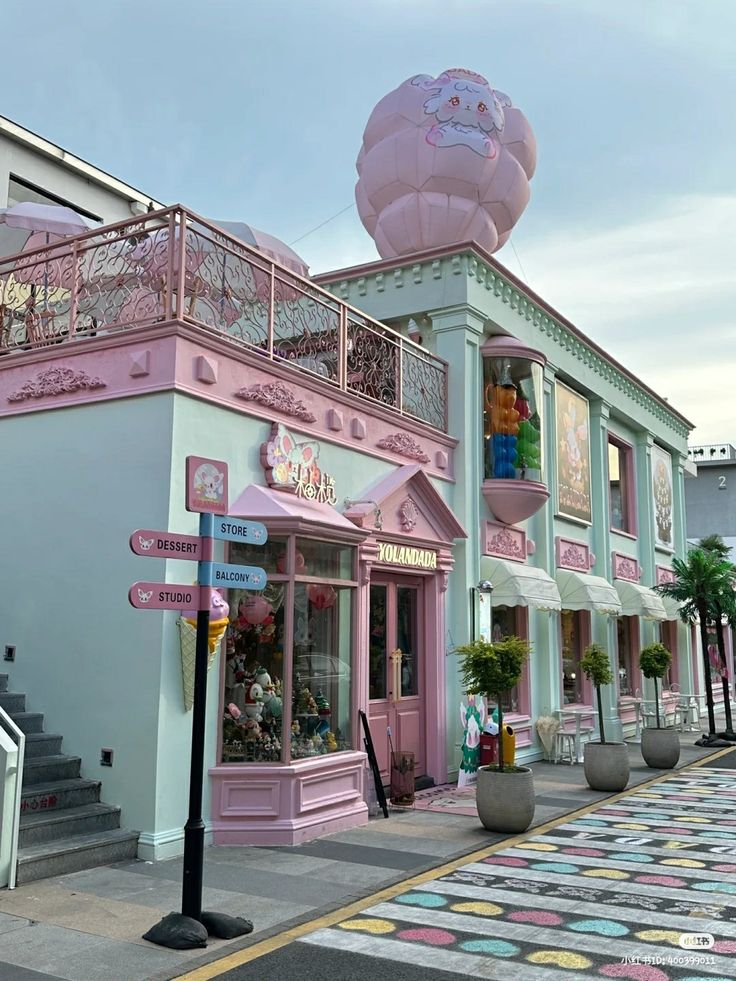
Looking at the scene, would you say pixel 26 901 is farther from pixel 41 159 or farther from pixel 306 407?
pixel 41 159

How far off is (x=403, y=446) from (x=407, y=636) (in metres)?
2.55

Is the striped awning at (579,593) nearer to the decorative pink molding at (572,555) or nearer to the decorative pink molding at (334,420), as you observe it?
the decorative pink molding at (572,555)

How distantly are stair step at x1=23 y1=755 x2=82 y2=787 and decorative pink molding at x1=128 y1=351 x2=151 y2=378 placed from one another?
3514 mm

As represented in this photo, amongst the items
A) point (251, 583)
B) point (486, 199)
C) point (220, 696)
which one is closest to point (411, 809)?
point (220, 696)

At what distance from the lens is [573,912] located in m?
6.20

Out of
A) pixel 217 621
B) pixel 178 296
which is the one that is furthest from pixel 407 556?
pixel 178 296

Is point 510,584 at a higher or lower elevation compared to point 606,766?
higher

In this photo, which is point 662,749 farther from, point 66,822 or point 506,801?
point 66,822

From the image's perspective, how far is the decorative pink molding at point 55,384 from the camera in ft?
28.2

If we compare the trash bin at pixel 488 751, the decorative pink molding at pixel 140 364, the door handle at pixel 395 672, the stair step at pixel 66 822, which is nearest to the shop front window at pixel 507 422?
the door handle at pixel 395 672

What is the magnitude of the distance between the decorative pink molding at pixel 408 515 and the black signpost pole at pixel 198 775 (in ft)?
18.9

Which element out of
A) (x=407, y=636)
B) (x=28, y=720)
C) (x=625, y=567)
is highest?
(x=625, y=567)

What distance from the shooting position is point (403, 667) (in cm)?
1172

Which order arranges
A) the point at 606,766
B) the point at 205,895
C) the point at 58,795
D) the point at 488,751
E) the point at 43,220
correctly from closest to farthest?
the point at 205,895 → the point at 58,795 → the point at 43,220 → the point at 606,766 → the point at 488,751
